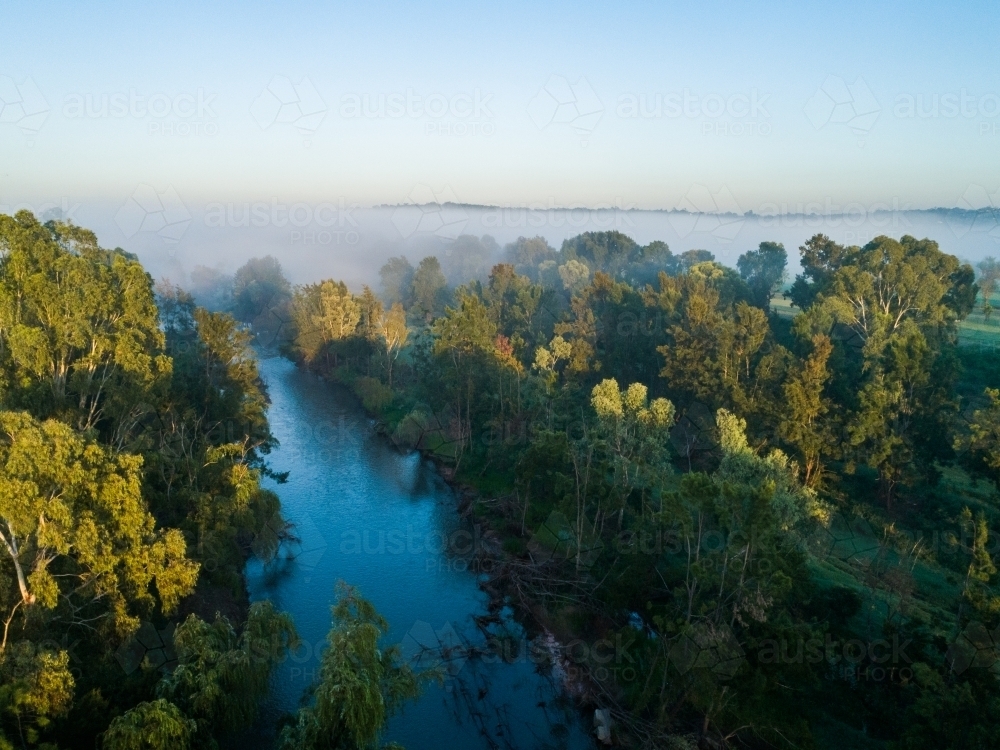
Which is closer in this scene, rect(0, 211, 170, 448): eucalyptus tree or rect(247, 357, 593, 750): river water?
rect(247, 357, 593, 750): river water

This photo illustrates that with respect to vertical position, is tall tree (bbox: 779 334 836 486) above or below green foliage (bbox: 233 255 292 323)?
above

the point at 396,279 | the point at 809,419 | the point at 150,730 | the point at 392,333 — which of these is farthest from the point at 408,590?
the point at 396,279

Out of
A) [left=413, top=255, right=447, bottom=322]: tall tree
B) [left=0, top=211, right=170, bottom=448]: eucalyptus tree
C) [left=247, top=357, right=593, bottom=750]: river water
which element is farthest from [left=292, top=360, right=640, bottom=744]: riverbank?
[left=413, top=255, right=447, bottom=322]: tall tree

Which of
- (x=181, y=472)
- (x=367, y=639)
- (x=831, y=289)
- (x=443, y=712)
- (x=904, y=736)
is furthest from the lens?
(x=831, y=289)

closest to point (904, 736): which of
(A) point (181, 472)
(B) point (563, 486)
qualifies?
(B) point (563, 486)

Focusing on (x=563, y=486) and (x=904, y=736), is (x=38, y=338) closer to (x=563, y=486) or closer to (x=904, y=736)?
(x=563, y=486)

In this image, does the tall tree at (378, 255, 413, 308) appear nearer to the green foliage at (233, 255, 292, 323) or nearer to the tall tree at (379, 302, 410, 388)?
the green foliage at (233, 255, 292, 323)

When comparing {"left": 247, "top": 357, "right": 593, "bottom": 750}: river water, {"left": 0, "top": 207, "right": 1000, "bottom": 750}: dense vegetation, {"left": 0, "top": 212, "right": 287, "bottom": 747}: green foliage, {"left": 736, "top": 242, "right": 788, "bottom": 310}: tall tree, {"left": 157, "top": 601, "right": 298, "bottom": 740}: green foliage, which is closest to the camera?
{"left": 0, "top": 212, "right": 287, "bottom": 747}: green foliage

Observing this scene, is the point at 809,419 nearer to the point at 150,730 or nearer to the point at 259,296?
the point at 150,730

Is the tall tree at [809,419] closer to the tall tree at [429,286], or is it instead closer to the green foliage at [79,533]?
the green foliage at [79,533]
